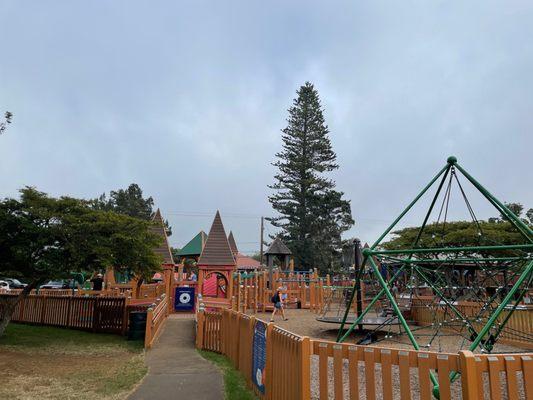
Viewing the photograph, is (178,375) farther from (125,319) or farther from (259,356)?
(125,319)

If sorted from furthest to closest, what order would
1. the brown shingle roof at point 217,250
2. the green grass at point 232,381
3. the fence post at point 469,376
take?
the brown shingle roof at point 217,250 < the green grass at point 232,381 < the fence post at point 469,376

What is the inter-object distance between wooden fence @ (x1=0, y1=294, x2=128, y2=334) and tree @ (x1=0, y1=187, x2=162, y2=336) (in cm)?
256

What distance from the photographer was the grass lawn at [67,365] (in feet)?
23.3

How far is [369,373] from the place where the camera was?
3.68m

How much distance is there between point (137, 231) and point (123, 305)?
3.26 meters

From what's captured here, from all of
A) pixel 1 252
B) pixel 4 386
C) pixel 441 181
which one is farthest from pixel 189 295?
pixel 441 181

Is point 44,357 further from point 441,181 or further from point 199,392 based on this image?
point 441,181

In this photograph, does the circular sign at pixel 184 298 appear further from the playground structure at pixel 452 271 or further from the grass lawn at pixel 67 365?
the playground structure at pixel 452 271

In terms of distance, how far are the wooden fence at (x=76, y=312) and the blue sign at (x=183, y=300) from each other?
563cm

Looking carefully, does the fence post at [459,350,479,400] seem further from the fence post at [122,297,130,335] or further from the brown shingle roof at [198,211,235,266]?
the brown shingle roof at [198,211,235,266]

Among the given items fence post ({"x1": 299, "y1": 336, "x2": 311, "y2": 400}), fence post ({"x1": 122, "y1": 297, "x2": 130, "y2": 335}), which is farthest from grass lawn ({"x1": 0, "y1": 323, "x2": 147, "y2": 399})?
fence post ({"x1": 299, "y1": 336, "x2": 311, "y2": 400})

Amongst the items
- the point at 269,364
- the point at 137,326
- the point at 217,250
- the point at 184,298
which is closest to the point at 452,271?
the point at 269,364

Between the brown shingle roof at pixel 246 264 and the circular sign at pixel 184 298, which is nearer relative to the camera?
the circular sign at pixel 184 298

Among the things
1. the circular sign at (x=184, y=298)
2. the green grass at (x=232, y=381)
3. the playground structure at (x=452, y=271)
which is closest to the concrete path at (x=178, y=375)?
the green grass at (x=232, y=381)
